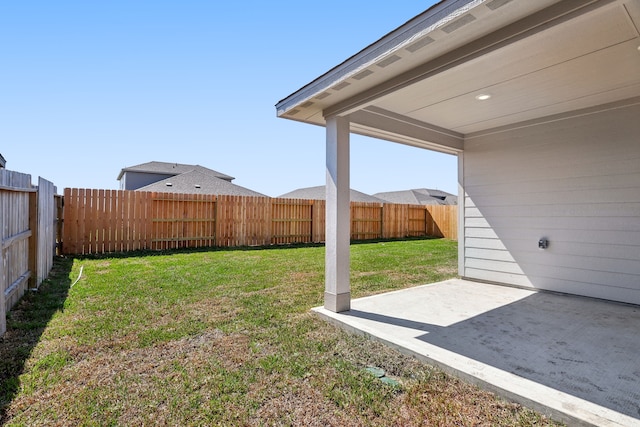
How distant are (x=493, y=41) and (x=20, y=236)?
17.2 feet

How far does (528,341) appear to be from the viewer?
109 inches

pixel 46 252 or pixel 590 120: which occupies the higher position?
pixel 590 120

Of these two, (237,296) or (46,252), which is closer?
(237,296)

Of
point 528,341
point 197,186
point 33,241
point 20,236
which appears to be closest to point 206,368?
point 528,341

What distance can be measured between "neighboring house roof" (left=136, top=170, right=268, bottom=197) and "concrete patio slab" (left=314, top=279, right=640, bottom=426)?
A: 12875 mm

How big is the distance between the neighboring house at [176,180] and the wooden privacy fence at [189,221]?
17.2ft

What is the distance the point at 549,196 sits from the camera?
4.57 meters

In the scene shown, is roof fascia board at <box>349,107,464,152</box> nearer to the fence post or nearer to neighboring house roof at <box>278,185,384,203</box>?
the fence post

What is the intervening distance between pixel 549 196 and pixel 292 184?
2253 cm

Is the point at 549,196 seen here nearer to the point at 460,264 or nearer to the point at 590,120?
the point at 590,120

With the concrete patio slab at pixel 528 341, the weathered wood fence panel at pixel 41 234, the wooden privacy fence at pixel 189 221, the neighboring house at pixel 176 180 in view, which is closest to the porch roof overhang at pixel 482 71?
the concrete patio slab at pixel 528 341

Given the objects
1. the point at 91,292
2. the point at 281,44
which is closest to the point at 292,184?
the point at 281,44

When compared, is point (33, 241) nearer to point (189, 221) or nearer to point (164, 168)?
point (189, 221)

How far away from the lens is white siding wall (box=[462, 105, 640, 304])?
392cm
